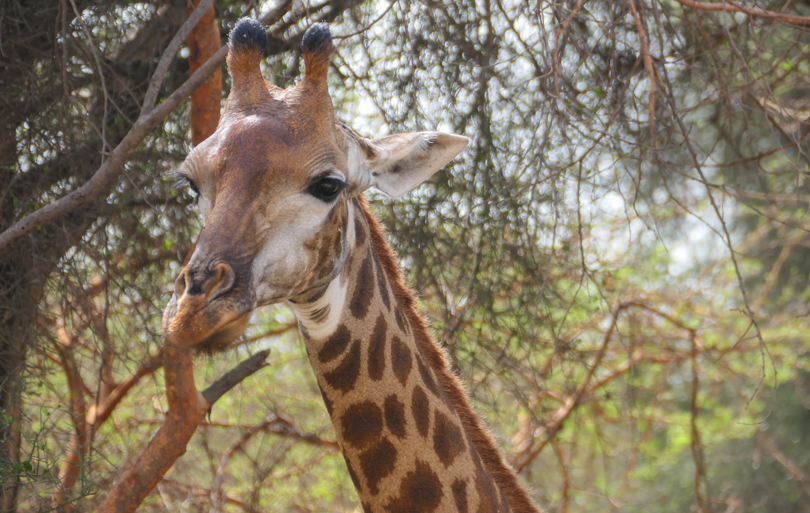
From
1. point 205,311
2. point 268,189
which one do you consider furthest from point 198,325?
point 268,189

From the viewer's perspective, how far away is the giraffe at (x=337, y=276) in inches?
75.1

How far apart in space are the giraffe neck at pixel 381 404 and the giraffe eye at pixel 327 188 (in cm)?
26

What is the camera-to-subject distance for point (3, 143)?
3.65 metres

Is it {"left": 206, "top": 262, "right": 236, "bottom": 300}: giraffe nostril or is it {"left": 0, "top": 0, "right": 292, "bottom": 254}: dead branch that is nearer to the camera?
{"left": 206, "top": 262, "right": 236, "bottom": 300}: giraffe nostril

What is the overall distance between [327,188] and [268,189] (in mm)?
206

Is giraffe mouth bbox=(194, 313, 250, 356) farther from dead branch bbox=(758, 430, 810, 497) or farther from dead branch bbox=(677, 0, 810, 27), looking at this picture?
dead branch bbox=(758, 430, 810, 497)

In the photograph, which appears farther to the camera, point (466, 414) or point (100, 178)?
point (466, 414)

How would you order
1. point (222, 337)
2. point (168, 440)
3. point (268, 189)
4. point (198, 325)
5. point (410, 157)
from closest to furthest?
point (198, 325) → point (222, 337) → point (268, 189) → point (410, 157) → point (168, 440)

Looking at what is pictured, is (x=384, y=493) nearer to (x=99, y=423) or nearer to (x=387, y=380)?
(x=387, y=380)

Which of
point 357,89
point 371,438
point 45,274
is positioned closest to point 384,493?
point 371,438

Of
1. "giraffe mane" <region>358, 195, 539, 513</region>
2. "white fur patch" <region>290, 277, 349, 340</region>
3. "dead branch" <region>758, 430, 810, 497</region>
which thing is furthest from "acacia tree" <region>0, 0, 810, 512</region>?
"dead branch" <region>758, 430, 810, 497</region>

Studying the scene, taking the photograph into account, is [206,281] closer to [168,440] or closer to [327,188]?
[327,188]

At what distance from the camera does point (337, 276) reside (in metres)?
2.33

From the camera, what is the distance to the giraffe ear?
2.47 m
